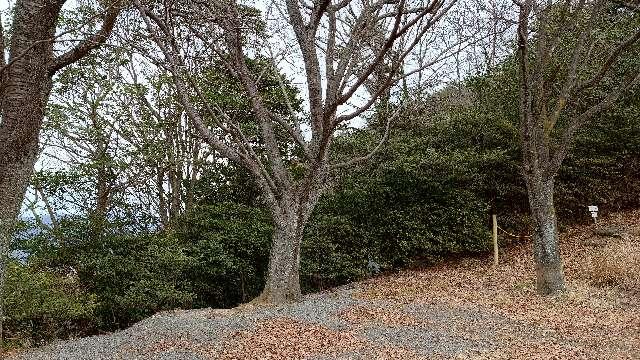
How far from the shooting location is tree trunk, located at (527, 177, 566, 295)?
25.4ft

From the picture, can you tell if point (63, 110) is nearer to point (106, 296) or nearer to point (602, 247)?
point (106, 296)

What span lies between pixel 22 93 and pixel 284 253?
4.26m

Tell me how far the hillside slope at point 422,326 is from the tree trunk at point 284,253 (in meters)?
0.37

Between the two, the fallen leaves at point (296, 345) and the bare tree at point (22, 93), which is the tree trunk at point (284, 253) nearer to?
the fallen leaves at point (296, 345)

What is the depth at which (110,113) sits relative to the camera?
33.2ft

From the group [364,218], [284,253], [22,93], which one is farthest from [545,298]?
[22,93]

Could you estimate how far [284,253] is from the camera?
25.5 feet

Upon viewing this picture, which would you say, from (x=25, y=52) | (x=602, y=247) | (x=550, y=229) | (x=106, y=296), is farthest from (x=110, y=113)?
(x=602, y=247)

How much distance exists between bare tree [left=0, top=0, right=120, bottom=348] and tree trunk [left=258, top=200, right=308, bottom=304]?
12.2 feet

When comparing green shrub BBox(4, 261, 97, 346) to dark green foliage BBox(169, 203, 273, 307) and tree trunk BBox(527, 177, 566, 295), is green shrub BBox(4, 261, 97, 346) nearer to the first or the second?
dark green foliage BBox(169, 203, 273, 307)

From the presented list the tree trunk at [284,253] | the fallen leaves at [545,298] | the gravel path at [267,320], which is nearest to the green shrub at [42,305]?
the gravel path at [267,320]

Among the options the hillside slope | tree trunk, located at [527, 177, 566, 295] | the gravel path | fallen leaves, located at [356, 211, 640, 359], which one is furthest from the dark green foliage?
tree trunk, located at [527, 177, 566, 295]

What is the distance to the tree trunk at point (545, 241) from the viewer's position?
7.73 m

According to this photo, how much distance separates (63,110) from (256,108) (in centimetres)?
383
